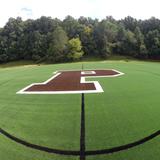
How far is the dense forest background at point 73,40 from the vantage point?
55656 mm

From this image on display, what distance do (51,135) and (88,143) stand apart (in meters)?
0.93

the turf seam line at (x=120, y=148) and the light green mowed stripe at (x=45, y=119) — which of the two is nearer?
the turf seam line at (x=120, y=148)

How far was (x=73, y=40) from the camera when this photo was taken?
56.1 m

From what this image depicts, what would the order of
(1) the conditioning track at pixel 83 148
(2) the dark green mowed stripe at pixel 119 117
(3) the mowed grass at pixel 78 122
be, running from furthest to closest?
(2) the dark green mowed stripe at pixel 119 117
(3) the mowed grass at pixel 78 122
(1) the conditioning track at pixel 83 148

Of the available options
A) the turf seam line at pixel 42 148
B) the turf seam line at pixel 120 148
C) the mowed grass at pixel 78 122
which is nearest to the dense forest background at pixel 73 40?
the mowed grass at pixel 78 122

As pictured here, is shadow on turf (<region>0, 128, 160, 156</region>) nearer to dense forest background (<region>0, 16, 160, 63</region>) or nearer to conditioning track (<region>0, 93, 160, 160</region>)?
conditioning track (<region>0, 93, 160, 160</region>)

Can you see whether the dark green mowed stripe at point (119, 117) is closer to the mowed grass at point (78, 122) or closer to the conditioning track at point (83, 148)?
the mowed grass at point (78, 122)

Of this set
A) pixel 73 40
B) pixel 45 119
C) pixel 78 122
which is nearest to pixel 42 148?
pixel 78 122

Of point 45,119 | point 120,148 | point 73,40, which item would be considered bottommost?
point 45,119

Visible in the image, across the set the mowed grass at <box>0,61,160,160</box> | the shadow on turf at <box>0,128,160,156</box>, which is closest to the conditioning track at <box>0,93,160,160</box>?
the shadow on turf at <box>0,128,160,156</box>

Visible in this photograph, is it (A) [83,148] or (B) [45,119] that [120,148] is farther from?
(B) [45,119]

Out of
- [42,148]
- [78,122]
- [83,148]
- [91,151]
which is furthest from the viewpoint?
[78,122]

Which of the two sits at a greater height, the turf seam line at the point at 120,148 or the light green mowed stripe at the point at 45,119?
the turf seam line at the point at 120,148

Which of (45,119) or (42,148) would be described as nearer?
(42,148)
